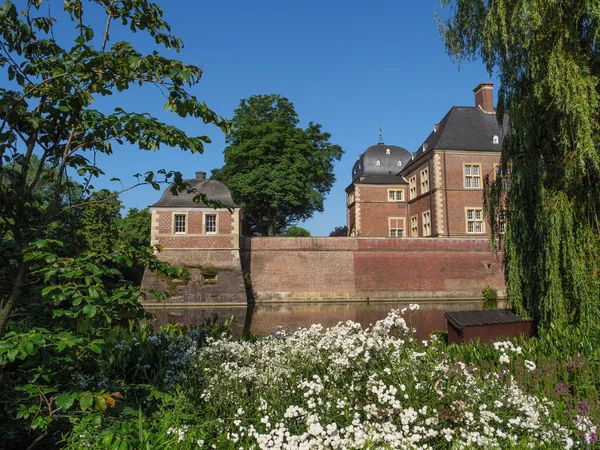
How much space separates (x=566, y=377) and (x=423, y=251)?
25268mm

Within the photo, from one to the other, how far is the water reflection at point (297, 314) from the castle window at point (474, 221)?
608 cm

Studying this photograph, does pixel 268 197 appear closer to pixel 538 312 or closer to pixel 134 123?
pixel 538 312

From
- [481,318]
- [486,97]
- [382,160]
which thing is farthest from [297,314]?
[486,97]

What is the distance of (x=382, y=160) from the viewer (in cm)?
4031

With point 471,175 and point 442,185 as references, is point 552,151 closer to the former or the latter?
point 442,185

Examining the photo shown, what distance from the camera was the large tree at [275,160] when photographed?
3219 cm

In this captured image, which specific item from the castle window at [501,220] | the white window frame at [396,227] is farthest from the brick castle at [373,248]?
the castle window at [501,220]

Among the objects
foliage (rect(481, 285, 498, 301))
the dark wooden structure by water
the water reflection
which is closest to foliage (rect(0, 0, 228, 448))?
the dark wooden structure by water

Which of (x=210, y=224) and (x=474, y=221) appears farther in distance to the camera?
(x=474, y=221)

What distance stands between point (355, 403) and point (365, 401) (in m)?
0.13

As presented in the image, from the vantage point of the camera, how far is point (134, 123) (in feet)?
9.62

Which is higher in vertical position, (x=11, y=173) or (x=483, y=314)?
(x=11, y=173)

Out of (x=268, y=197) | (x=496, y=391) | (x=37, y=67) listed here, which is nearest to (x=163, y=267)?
(x=37, y=67)

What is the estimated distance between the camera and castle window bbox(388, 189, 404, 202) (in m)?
37.0
